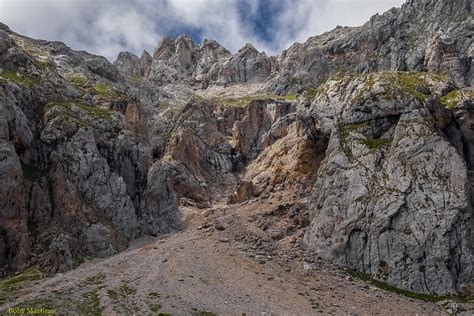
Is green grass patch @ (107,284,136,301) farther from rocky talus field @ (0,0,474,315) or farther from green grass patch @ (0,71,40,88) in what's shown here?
green grass patch @ (0,71,40,88)

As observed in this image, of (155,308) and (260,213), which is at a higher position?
(260,213)

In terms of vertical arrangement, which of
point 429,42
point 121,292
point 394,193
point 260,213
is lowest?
point 121,292

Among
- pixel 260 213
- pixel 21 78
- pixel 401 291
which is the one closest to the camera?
pixel 401 291

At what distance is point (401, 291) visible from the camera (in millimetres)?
63938

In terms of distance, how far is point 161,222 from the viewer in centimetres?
10606

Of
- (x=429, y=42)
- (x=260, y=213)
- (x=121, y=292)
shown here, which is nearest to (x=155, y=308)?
(x=121, y=292)

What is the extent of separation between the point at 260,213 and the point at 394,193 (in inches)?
1108

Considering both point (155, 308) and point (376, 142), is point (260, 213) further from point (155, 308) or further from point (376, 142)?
point (155, 308)

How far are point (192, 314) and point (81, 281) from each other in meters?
20.3

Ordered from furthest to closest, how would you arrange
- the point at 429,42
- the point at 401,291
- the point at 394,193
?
the point at 429,42
the point at 394,193
the point at 401,291

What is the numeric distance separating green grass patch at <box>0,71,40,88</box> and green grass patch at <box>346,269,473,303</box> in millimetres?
80244

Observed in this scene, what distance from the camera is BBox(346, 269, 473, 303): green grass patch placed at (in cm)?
6128

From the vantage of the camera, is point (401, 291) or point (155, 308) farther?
point (401, 291)

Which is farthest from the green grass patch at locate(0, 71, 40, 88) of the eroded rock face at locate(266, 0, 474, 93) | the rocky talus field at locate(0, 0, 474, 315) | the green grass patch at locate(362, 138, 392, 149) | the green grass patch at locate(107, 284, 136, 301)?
the eroded rock face at locate(266, 0, 474, 93)
